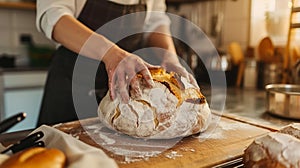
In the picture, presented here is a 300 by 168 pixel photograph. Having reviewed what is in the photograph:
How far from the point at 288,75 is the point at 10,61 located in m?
1.45

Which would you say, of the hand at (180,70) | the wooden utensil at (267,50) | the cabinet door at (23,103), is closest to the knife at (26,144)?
the hand at (180,70)

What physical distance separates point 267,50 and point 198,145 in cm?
88

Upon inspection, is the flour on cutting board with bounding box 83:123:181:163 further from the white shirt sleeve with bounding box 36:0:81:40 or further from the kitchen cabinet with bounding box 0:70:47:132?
the kitchen cabinet with bounding box 0:70:47:132

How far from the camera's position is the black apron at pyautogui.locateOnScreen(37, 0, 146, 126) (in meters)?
0.97

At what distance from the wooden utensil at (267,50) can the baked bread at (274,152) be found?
87 centimetres

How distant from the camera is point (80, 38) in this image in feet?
2.52

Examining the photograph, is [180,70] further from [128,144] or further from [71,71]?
[71,71]

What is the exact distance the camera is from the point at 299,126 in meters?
0.58

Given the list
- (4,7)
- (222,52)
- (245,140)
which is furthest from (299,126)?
(4,7)

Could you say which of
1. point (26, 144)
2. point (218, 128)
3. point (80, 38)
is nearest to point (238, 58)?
point (218, 128)

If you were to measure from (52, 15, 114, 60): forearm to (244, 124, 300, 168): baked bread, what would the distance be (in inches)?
15.2

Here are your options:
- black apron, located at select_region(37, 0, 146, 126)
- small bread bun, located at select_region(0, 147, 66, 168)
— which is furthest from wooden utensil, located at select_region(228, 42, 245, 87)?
small bread bun, located at select_region(0, 147, 66, 168)

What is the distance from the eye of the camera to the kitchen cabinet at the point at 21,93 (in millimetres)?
1643

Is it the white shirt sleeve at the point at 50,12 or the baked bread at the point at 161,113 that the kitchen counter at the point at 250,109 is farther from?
the white shirt sleeve at the point at 50,12
